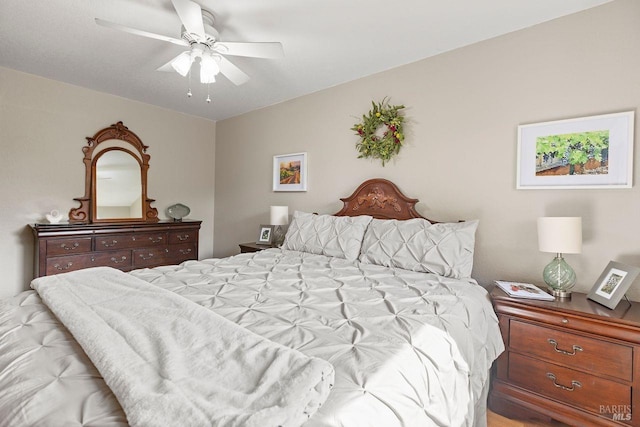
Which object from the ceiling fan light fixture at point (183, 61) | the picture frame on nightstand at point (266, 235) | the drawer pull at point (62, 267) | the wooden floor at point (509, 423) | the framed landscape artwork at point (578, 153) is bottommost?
the wooden floor at point (509, 423)

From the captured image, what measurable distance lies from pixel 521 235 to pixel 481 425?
1.27 metres

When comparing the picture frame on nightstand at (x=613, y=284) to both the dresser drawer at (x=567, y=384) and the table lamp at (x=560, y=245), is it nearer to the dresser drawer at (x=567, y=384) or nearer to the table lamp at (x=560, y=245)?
the table lamp at (x=560, y=245)

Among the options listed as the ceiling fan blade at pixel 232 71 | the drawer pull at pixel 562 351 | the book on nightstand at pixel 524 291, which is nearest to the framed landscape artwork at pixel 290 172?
the ceiling fan blade at pixel 232 71

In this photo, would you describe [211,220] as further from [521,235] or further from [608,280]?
[608,280]

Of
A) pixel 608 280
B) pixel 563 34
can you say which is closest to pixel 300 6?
pixel 563 34

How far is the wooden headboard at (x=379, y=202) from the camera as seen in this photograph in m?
2.67

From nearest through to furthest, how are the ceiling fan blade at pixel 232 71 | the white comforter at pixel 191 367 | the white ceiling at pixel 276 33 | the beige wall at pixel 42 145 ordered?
the white comforter at pixel 191 367
the white ceiling at pixel 276 33
the ceiling fan blade at pixel 232 71
the beige wall at pixel 42 145

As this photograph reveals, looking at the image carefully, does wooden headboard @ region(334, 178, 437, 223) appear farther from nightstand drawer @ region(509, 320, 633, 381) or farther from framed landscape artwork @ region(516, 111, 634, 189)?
nightstand drawer @ region(509, 320, 633, 381)

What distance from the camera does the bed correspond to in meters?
0.75

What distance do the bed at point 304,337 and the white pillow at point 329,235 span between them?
0.20 m

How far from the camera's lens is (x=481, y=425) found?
156cm

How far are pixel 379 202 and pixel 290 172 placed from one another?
4.34 feet

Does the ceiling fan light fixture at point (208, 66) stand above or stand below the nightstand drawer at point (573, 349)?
above

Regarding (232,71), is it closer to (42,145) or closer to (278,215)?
(278,215)
